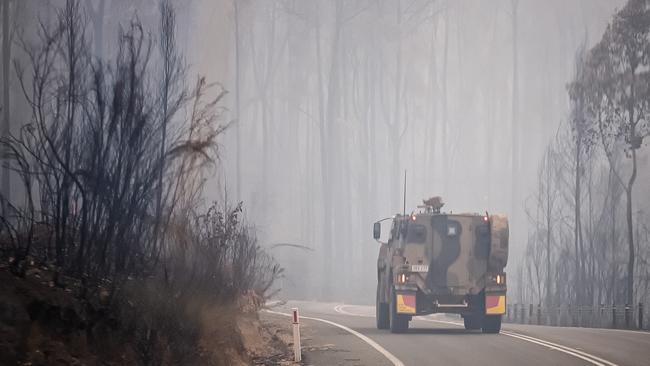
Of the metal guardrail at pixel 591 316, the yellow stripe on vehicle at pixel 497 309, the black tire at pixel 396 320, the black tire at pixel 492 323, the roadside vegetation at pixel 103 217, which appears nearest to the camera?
the roadside vegetation at pixel 103 217

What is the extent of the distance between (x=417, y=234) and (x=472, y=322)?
2.98 m

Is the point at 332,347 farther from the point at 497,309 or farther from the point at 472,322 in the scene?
the point at 472,322

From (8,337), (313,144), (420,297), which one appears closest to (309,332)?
(420,297)

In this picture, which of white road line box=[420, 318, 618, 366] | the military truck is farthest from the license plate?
white road line box=[420, 318, 618, 366]

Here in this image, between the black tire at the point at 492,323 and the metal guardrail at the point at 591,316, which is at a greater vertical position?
the black tire at the point at 492,323

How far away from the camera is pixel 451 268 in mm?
24141

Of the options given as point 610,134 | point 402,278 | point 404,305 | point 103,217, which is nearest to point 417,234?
point 402,278

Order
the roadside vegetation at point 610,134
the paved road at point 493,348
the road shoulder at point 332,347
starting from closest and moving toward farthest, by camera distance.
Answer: the paved road at point 493,348
the road shoulder at point 332,347
the roadside vegetation at point 610,134

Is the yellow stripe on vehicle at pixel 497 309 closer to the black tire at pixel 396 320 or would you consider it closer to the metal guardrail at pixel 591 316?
the black tire at pixel 396 320

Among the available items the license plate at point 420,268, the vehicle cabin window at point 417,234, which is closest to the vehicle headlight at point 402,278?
the license plate at point 420,268

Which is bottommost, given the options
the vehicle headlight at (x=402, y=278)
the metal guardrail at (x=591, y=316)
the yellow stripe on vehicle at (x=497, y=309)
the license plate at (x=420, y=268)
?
the metal guardrail at (x=591, y=316)

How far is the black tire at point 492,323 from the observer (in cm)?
2406

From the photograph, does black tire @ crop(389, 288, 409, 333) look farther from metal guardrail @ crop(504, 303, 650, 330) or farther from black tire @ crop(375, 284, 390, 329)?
metal guardrail @ crop(504, 303, 650, 330)

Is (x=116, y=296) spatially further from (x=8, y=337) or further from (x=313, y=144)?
(x=313, y=144)
